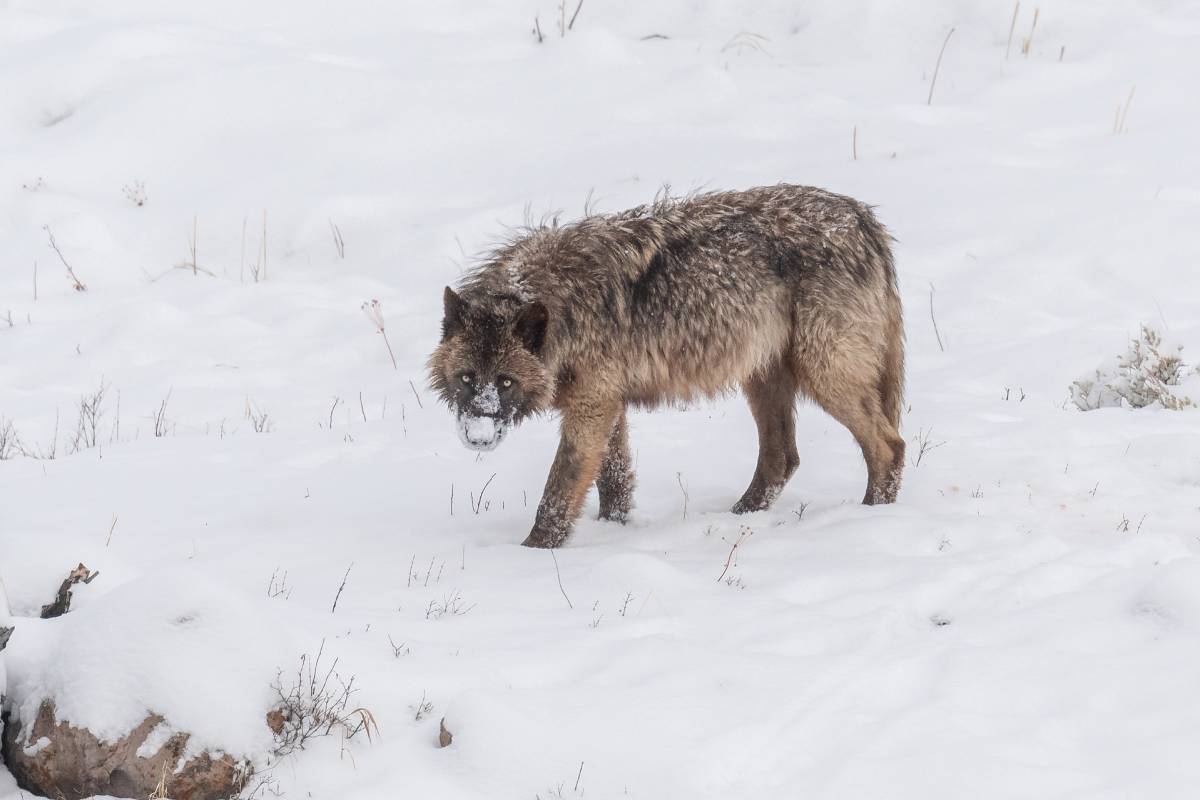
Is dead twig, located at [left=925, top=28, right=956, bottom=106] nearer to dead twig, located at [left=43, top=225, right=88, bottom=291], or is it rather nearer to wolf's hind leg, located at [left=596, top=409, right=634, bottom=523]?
wolf's hind leg, located at [left=596, top=409, right=634, bottom=523]

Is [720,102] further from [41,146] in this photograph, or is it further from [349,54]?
[41,146]

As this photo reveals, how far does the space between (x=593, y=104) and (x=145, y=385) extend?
690 cm

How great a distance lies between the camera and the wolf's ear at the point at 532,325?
5.99m

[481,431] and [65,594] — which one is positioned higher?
[481,431]

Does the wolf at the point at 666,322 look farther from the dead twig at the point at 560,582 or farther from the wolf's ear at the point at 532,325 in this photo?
the dead twig at the point at 560,582

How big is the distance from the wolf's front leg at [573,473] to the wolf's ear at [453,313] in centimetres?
79

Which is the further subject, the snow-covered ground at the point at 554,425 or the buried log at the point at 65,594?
the buried log at the point at 65,594

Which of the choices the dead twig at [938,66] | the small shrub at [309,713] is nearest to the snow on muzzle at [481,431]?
the small shrub at [309,713]

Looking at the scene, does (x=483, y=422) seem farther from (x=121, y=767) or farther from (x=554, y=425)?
(x=554, y=425)

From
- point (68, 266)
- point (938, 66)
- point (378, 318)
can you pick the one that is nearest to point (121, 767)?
point (378, 318)

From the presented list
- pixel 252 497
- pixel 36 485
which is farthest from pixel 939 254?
pixel 36 485

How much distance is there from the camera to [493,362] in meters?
6.09

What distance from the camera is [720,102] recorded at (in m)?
14.2

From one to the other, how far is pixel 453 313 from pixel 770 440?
87.4 inches
